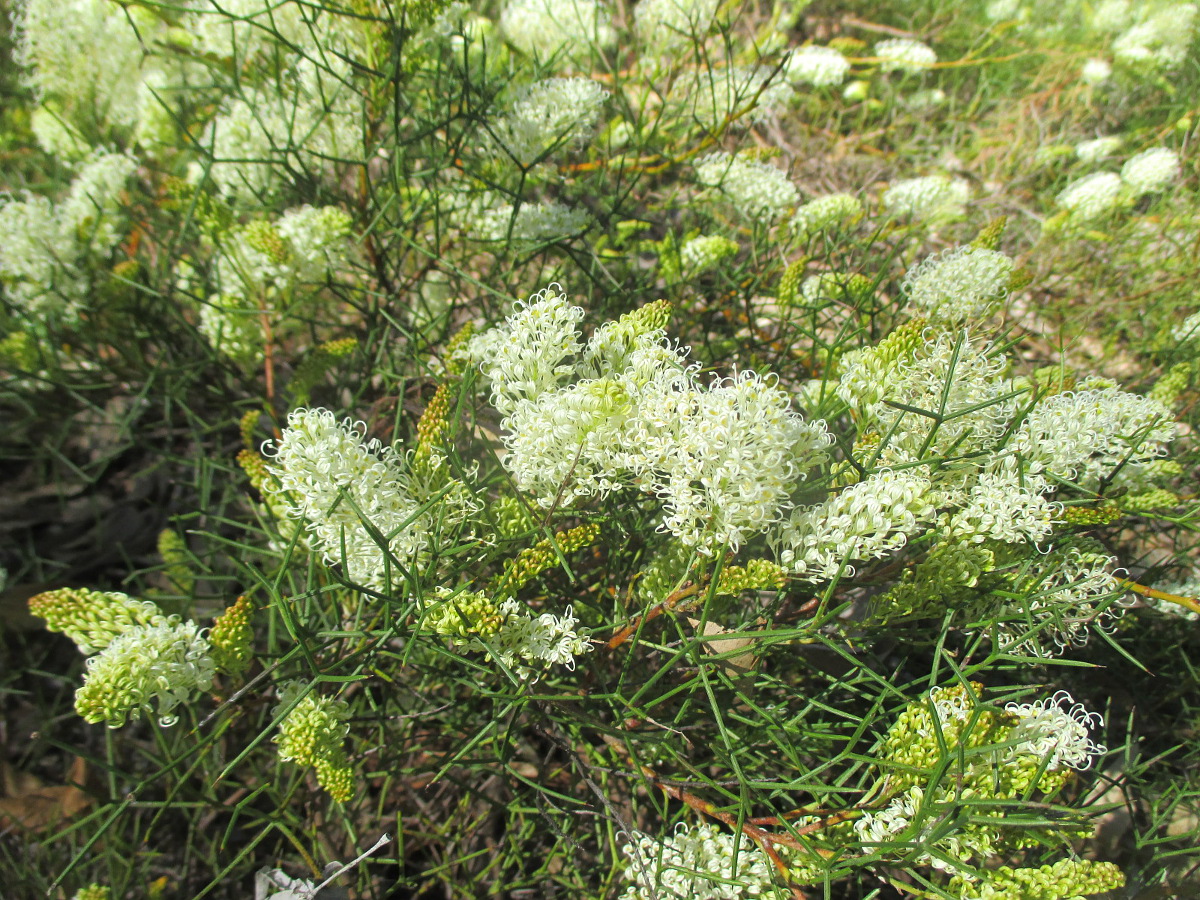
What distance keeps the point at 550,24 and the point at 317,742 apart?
2.02 m

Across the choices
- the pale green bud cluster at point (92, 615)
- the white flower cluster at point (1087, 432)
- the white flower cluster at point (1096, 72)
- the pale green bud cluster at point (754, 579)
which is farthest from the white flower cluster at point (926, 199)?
the pale green bud cluster at point (92, 615)

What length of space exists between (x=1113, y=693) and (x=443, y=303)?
179 cm

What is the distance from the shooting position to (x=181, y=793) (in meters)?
1.42

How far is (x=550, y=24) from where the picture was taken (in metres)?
2.08

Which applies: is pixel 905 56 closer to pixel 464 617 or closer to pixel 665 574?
pixel 665 574

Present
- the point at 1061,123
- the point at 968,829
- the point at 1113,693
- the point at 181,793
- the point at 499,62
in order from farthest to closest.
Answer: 1. the point at 1061,123
2. the point at 499,62
3. the point at 1113,693
4. the point at 181,793
5. the point at 968,829

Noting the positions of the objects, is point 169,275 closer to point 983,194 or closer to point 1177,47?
point 983,194

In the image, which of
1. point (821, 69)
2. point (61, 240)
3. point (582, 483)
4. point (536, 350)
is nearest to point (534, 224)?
point (536, 350)

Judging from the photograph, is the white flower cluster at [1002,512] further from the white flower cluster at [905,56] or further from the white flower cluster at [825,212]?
the white flower cluster at [905,56]

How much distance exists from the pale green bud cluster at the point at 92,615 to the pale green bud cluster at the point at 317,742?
215mm

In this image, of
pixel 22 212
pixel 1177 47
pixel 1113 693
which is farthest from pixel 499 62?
pixel 1177 47

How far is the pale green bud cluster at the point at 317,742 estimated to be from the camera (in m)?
0.97

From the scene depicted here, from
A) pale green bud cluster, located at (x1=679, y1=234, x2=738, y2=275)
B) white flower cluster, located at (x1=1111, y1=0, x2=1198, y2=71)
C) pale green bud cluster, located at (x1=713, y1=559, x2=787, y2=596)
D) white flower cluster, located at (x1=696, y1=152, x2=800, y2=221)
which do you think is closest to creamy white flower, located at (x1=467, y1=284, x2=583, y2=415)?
pale green bud cluster, located at (x1=713, y1=559, x2=787, y2=596)

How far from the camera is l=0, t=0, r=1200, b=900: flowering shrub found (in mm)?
896
